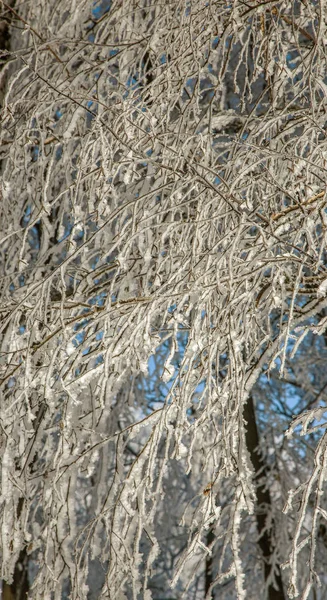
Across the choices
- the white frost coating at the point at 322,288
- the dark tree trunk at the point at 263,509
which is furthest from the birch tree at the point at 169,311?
the dark tree trunk at the point at 263,509

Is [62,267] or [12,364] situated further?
[12,364]

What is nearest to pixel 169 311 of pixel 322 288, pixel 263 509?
pixel 322 288

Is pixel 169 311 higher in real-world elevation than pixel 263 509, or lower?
higher

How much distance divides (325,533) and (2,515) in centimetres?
470

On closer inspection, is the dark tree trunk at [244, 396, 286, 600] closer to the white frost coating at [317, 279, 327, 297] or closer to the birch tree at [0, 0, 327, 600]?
the birch tree at [0, 0, 327, 600]

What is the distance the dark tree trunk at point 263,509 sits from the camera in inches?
233

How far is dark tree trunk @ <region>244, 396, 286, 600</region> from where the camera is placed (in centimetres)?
592

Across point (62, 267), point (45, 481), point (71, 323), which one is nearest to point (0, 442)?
point (45, 481)

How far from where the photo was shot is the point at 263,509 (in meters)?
6.02

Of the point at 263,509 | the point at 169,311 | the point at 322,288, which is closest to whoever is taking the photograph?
the point at 322,288

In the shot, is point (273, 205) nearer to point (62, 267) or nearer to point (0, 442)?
point (62, 267)

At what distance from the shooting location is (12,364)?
2477mm

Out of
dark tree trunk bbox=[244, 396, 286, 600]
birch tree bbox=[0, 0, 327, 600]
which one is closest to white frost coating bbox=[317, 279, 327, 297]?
birch tree bbox=[0, 0, 327, 600]

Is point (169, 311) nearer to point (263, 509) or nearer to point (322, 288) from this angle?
point (322, 288)
